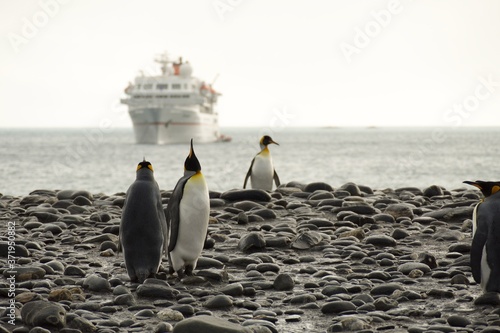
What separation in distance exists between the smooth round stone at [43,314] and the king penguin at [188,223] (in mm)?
1286

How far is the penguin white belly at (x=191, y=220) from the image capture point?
5.01 m

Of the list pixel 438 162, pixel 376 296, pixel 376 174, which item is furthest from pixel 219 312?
pixel 438 162

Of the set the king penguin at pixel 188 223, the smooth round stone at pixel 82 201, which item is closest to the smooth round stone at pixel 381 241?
the king penguin at pixel 188 223

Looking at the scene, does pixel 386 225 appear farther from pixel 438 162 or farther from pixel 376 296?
pixel 438 162

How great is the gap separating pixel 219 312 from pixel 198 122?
5817 cm

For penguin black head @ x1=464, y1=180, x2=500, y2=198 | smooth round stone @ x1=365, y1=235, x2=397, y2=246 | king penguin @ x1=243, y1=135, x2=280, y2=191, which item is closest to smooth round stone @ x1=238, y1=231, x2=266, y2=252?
smooth round stone @ x1=365, y1=235, x2=397, y2=246

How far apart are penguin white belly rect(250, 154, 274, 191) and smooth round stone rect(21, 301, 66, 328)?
687 centimetres

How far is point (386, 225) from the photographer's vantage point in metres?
6.72

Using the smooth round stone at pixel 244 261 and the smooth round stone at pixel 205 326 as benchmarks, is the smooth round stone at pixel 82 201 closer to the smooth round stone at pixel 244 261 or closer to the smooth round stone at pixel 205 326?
the smooth round stone at pixel 244 261

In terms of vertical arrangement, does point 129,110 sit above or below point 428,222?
above

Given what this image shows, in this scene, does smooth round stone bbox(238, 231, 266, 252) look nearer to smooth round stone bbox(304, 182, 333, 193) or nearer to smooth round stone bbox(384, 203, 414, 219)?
smooth round stone bbox(384, 203, 414, 219)

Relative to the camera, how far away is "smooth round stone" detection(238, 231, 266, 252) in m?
5.67

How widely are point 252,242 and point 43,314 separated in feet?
7.38

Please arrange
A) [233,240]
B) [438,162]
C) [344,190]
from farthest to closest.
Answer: [438,162] → [344,190] → [233,240]
